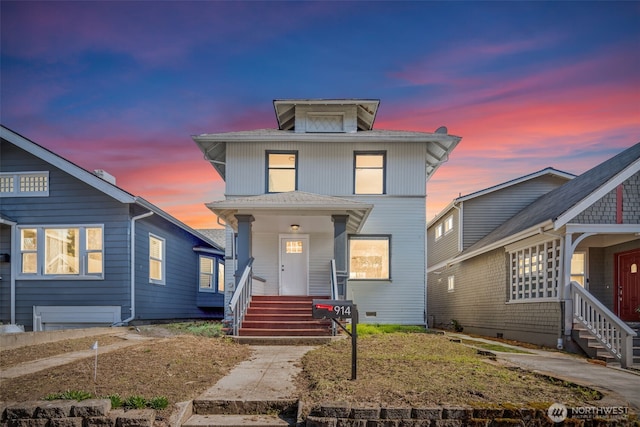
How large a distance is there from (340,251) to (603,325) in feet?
19.8

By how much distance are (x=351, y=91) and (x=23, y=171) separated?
34.9ft

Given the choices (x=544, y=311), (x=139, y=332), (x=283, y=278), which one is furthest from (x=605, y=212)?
(x=139, y=332)

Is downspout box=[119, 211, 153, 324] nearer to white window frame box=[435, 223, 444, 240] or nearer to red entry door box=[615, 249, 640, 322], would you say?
red entry door box=[615, 249, 640, 322]

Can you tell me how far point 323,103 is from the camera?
16328mm

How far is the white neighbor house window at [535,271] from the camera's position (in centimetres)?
1177

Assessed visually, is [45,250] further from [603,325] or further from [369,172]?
[603,325]

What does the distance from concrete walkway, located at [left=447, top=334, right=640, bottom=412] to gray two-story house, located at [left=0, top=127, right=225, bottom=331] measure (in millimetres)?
10073

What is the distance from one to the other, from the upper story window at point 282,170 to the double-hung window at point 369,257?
2750mm

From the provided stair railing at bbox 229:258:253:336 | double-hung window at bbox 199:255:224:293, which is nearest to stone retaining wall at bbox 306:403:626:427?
stair railing at bbox 229:258:253:336

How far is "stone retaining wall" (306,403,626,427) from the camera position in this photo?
4672mm

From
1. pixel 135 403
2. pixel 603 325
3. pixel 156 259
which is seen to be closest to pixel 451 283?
pixel 603 325

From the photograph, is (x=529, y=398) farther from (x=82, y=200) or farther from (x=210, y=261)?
(x=210, y=261)

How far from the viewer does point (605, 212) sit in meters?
11.1

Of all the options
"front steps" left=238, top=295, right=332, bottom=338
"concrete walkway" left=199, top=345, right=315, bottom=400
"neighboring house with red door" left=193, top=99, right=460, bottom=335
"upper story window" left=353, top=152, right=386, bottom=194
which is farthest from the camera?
"upper story window" left=353, top=152, right=386, bottom=194
